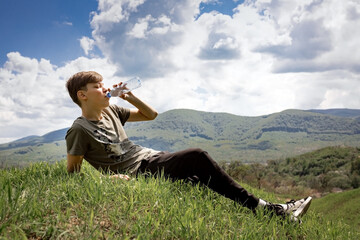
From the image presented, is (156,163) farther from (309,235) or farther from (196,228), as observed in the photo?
(309,235)

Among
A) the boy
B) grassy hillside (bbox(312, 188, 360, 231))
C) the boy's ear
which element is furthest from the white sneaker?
grassy hillside (bbox(312, 188, 360, 231))

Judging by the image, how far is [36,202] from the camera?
9.73 ft

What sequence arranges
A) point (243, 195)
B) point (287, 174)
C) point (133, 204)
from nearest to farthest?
1. point (133, 204)
2. point (243, 195)
3. point (287, 174)

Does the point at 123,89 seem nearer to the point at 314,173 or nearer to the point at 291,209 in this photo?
→ the point at 291,209

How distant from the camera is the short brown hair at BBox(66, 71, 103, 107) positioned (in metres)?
4.55

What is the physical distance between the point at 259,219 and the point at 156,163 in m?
1.63

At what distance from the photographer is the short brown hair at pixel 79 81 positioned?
4555 mm

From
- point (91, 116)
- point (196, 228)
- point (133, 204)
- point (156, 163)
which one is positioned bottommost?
point (196, 228)

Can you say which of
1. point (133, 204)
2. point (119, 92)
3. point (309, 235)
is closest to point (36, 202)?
point (133, 204)

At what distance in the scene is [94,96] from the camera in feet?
14.8

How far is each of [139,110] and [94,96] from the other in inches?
40.1

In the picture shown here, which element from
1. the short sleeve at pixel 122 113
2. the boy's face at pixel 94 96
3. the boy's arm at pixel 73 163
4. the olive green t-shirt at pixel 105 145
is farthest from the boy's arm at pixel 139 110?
the boy's arm at pixel 73 163

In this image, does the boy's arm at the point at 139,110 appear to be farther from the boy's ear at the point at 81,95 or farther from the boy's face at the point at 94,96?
the boy's ear at the point at 81,95

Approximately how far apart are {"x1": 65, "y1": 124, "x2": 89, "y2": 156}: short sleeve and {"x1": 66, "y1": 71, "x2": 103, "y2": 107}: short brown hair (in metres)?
0.64
